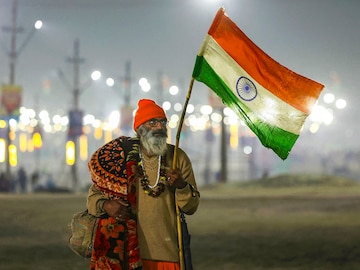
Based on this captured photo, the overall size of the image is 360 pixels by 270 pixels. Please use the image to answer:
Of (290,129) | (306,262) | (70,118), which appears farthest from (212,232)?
(70,118)

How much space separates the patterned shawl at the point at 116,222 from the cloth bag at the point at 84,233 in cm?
5

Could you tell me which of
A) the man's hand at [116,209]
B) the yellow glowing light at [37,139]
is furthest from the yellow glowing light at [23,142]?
the man's hand at [116,209]

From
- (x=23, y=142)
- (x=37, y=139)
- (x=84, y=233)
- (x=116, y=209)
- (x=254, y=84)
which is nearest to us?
(x=116, y=209)

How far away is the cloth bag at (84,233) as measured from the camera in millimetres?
5195

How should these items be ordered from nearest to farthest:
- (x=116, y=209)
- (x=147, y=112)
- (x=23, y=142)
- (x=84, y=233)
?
1. (x=116, y=209)
2. (x=84, y=233)
3. (x=147, y=112)
4. (x=23, y=142)

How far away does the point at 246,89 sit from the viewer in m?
5.48

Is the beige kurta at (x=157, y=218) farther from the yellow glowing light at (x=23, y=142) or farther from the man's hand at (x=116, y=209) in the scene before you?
the yellow glowing light at (x=23, y=142)

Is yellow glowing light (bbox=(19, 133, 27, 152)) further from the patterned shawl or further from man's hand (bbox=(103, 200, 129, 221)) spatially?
man's hand (bbox=(103, 200, 129, 221))

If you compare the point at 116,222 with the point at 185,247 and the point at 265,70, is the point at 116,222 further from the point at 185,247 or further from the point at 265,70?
the point at 265,70

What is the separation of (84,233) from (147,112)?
84cm

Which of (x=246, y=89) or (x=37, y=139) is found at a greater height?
(x=37, y=139)

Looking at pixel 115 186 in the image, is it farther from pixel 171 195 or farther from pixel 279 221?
pixel 279 221

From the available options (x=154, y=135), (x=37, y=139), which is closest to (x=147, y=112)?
(x=154, y=135)

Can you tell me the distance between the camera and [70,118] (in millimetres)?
50688
